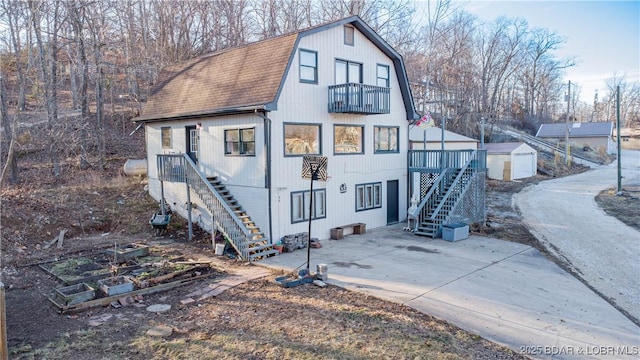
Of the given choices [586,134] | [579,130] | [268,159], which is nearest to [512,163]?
[268,159]

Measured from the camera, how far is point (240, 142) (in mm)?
14922

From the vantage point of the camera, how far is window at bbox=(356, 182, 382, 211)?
56.0ft

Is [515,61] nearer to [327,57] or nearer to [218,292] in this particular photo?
[327,57]

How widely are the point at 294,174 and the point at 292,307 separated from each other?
6.56 meters

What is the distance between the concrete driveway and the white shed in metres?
21.1

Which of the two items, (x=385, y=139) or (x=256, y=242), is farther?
(x=385, y=139)

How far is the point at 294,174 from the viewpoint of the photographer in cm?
1462

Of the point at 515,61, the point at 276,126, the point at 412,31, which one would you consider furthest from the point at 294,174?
the point at 515,61

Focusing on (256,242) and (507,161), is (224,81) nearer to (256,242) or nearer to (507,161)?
(256,242)

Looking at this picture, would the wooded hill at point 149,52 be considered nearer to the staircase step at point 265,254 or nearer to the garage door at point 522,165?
the garage door at point 522,165

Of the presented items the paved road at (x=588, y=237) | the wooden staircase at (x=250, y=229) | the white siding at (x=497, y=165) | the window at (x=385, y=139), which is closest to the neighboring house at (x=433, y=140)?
the white siding at (x=497, y=165)

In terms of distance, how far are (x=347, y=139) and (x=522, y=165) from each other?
25.4 m

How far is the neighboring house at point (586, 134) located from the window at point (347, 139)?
53.0m

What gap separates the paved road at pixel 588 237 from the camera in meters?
11.8
